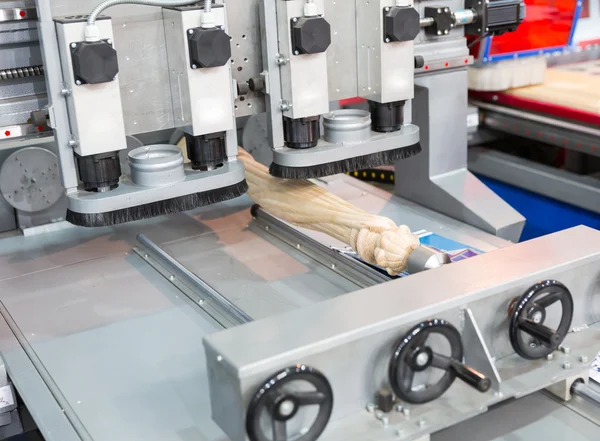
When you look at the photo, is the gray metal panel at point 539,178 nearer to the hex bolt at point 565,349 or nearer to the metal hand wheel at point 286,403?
the hex bolt at point 565,349

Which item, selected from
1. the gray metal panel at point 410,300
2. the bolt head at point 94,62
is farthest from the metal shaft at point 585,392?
the bolt head at point 94,62

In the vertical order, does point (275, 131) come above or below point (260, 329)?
above

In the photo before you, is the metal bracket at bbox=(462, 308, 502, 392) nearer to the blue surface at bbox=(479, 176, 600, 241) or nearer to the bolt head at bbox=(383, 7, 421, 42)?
the bolt head at bbox=(383, 7, 421, 42)

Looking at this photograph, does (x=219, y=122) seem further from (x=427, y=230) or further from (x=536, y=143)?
(x=536, y=143)

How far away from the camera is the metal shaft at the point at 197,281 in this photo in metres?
1.48

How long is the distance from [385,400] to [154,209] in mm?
579

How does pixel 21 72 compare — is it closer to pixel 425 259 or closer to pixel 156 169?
pixel 156 169

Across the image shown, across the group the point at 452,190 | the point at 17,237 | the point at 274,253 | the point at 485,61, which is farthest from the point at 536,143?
the point at 17,237

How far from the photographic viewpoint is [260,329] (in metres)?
1.08

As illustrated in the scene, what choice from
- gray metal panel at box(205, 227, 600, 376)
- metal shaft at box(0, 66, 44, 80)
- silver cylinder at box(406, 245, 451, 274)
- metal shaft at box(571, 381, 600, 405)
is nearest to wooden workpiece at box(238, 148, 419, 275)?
silver cylinder at box(406, 245, 451, 274)

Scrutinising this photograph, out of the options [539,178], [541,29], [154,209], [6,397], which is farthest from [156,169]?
[541,29]

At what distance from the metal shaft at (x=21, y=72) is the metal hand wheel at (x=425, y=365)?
0.81m

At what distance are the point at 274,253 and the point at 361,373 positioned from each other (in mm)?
742

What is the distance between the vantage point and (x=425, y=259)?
1418mm
